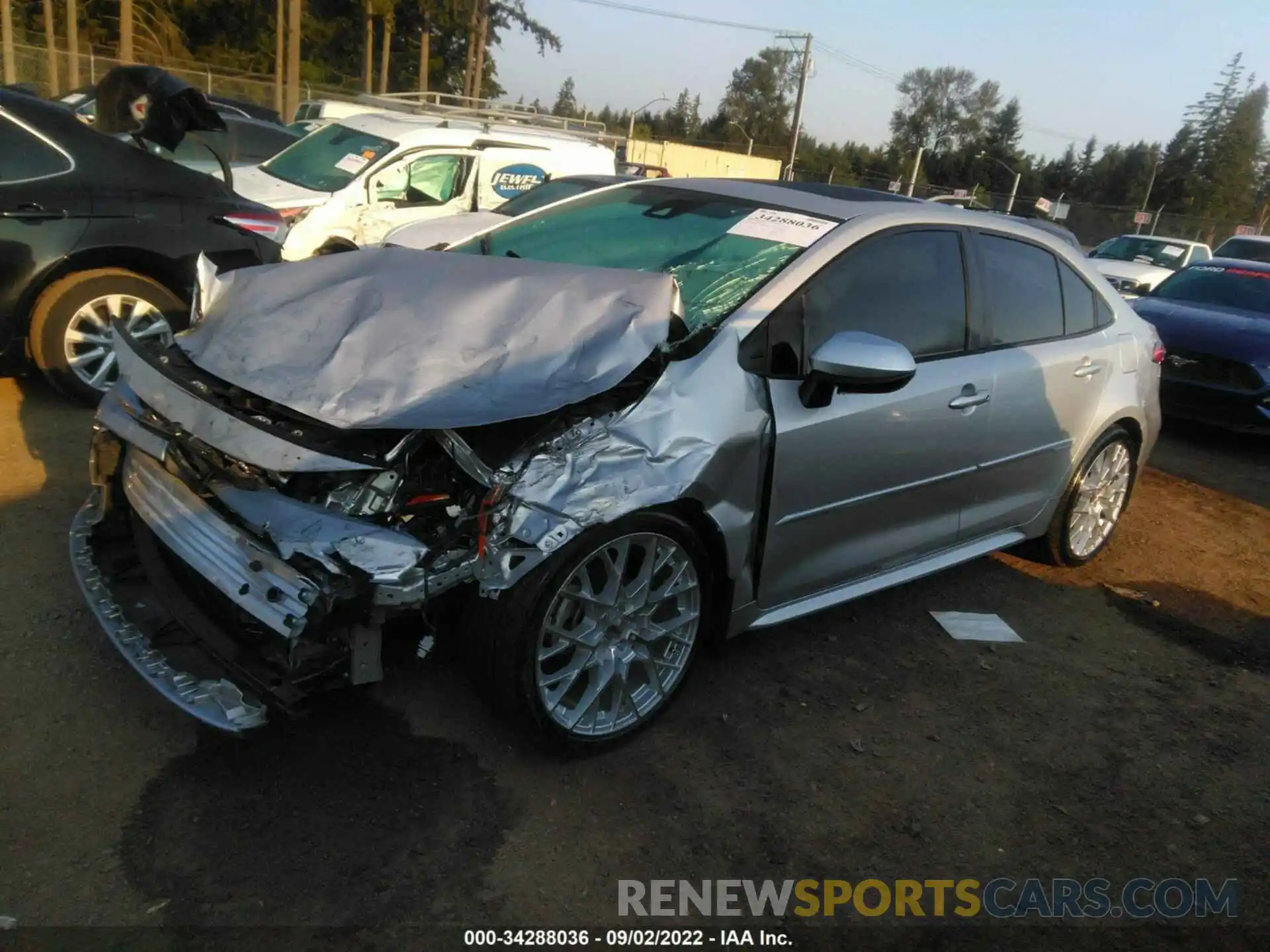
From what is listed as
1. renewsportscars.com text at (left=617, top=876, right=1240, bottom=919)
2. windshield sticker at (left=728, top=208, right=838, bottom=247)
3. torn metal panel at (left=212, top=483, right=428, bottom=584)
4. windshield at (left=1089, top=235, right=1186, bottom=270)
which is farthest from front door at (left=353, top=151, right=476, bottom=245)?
windshield at (left=1089, top=235, right=1186, bottom=270)

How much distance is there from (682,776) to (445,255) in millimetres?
1927

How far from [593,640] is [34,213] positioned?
401 cm

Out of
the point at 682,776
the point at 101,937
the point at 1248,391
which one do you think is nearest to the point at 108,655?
the point at 101,937

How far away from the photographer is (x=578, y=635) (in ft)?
9.41

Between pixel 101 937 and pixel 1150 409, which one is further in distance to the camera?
pixel 1150 409

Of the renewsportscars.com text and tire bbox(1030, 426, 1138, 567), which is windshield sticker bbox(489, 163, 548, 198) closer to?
tire bbox(1030, 426, 1138, 567)

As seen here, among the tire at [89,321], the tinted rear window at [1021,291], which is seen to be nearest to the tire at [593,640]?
the tinted rear window at [1021,291]

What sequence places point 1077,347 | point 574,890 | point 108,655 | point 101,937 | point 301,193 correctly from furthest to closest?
point 301,193 → point 1077,347 → point 108,655 → point 574,890 → point 101,937

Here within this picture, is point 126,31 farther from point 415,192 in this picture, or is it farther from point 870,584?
point 870,584

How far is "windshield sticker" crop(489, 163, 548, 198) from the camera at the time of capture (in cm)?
977

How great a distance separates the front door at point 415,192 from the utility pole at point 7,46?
19.7 metres

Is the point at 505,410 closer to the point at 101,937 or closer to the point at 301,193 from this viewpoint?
the point at 101,937

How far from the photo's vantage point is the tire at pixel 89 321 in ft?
16.5

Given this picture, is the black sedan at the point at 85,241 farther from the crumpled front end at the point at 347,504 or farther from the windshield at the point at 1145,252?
the windshield at the point at 1145,252
